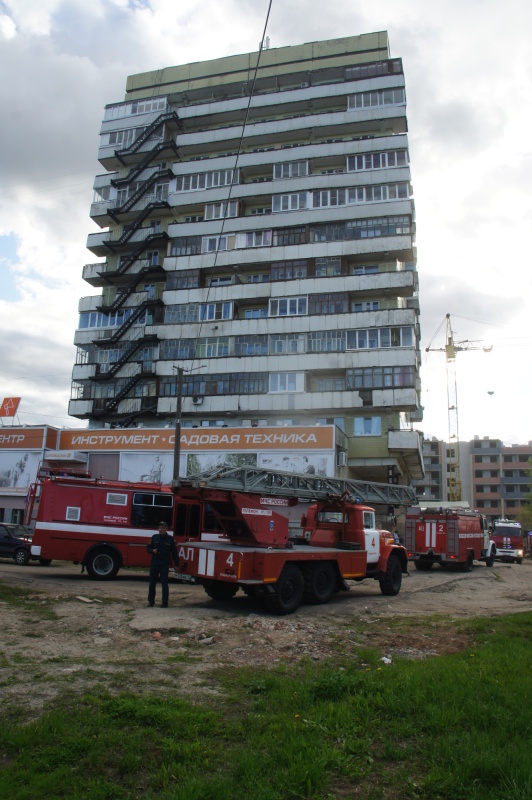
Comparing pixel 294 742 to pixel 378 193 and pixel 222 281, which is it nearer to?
pixel 222 281

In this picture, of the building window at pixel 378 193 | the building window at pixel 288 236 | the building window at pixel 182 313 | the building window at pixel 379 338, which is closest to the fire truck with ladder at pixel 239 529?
the building window at pixel 379 338

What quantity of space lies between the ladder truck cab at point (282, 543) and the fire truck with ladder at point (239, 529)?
0.09 ft

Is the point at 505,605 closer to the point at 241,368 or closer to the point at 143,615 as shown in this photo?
the point at 143,615

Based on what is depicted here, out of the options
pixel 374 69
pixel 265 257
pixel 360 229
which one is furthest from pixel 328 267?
pixel 374 69

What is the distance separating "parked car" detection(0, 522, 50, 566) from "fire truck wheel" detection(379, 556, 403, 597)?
15.1m

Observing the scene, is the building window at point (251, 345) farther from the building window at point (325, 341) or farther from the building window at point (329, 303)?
the building window at point (329, 303)

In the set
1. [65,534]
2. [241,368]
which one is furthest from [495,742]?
[241,368]

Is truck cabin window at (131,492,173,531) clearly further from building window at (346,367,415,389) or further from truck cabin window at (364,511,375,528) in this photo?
building window at (346,367,415,389)

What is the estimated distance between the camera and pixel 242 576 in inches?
490

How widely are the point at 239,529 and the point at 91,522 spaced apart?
7.78 meters

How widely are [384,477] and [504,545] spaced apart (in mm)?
9565

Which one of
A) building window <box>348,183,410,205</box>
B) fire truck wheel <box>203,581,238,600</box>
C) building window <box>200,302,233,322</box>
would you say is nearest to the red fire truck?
fire truck wheel <box>203,581,238,600</box>

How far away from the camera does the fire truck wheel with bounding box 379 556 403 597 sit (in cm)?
1708

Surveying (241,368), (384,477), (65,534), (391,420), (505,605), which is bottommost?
(505,605)
